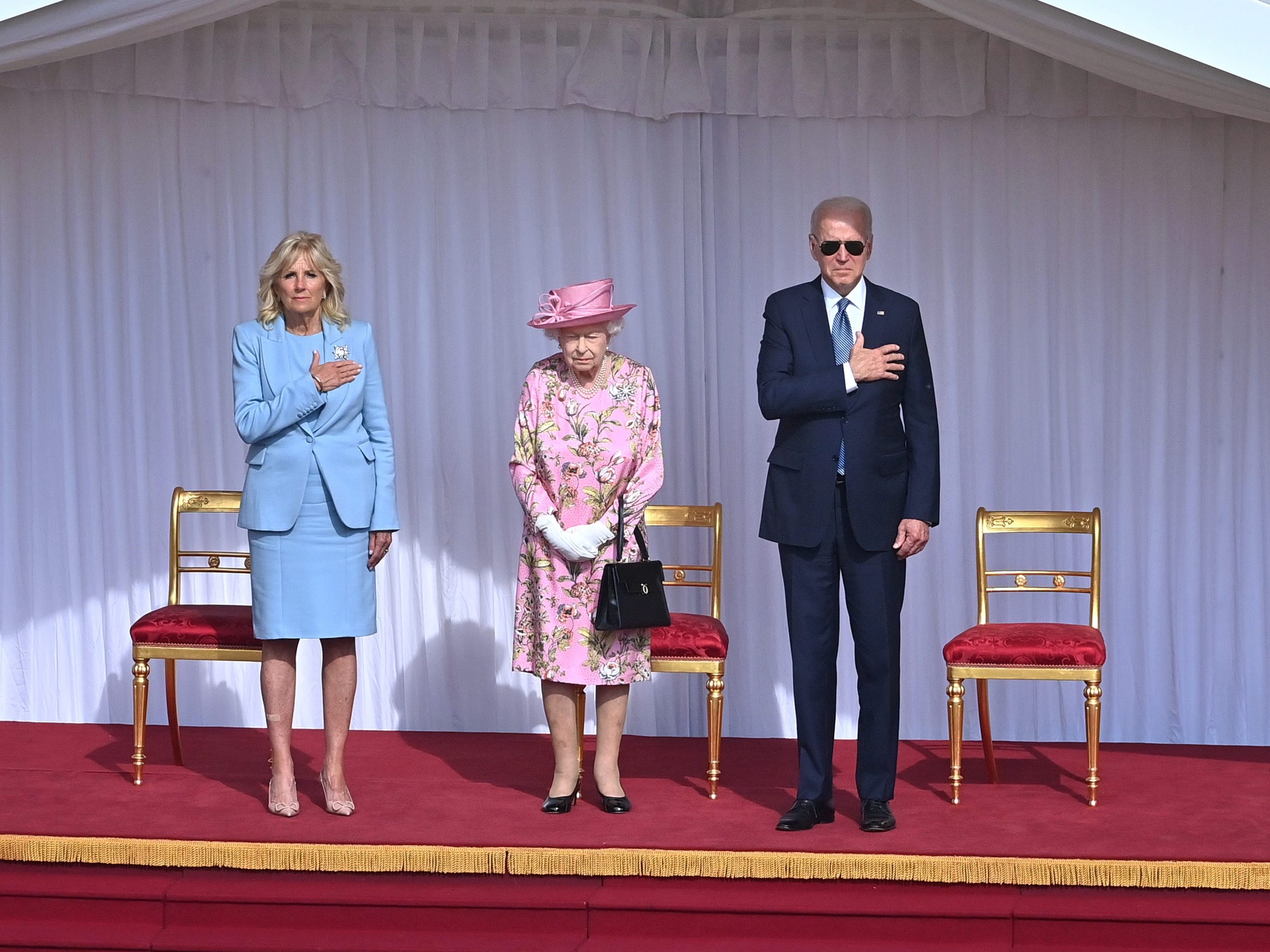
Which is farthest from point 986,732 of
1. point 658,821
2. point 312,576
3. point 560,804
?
point 312,576

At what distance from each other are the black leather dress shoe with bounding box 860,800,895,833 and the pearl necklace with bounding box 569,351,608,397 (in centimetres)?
134

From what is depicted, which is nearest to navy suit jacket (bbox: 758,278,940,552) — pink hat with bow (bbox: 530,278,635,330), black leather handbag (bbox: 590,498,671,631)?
black leather handbag (bbox: 590,498,671,631)

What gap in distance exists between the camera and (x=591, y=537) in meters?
4.12

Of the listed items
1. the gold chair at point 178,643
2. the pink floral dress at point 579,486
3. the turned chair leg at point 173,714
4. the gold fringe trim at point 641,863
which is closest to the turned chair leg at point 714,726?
the pink floral dress at point 579,486

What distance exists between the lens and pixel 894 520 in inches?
157

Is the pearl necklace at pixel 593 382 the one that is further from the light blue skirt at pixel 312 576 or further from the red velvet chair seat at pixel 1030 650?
the red velvet chair seat at pixel 1030 650

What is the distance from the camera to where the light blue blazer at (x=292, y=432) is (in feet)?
13.5

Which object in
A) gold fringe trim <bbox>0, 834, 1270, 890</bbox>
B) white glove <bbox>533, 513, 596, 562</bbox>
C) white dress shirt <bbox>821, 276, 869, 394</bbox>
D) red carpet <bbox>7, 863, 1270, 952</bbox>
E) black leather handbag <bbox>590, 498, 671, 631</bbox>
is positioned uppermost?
white dress shirt <bbox>821, 276, 869, 394</bbox>

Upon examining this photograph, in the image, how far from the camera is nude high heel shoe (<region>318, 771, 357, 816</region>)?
420 cm

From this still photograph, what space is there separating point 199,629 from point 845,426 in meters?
2.15

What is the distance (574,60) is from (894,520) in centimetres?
243

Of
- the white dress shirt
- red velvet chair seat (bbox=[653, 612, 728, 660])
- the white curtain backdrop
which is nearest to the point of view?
the white dress shirt

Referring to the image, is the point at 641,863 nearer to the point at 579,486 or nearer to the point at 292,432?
the point at 579,486

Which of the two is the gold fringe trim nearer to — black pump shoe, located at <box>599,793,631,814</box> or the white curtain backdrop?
black pump shoe, located at <box>599,793,631,814</box>
